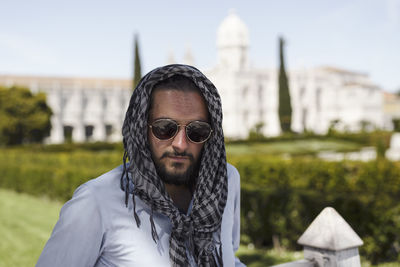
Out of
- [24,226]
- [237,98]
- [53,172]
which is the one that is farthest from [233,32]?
[24,226]

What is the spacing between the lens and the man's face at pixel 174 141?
131 cm

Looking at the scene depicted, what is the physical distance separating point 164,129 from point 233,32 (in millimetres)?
50417

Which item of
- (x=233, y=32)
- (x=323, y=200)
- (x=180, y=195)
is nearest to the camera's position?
(x=180, y=195)

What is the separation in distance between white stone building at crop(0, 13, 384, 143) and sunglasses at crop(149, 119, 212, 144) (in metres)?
46.3

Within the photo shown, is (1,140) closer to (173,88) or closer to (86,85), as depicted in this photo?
(86,85)

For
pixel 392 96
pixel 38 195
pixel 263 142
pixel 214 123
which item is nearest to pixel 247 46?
pixel 263 142

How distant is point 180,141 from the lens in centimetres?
133

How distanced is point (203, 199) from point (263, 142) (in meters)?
24.1

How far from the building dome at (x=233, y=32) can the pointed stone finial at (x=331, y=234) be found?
49.5m

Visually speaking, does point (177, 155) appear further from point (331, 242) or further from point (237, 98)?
point (237, 98)

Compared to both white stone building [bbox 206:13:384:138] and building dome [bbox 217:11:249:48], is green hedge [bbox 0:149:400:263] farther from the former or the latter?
building dome [bbox 217:11:249:48]

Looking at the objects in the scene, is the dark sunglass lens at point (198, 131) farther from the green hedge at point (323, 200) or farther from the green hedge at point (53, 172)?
the green hedge at point (53, 172)

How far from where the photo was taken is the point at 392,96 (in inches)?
2827

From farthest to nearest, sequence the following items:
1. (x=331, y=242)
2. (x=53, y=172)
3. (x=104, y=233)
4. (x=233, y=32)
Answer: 1. (x=233, y=32)
2. (x=53, y=172)
3. (x=331, y=242)
4. (x=104, y=233)
